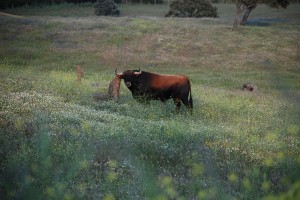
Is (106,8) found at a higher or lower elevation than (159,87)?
higher

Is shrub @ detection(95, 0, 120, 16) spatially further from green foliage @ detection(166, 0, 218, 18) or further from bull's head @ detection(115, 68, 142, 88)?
bull's head @ detection(115, 68, 142, 88)

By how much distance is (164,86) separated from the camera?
18875 millimetres

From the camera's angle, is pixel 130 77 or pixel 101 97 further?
pixel 101 97

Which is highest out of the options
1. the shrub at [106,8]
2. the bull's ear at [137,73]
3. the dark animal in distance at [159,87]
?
the shrub at [106,8]

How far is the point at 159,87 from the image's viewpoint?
18.9 metres

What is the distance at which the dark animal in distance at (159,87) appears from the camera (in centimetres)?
1873

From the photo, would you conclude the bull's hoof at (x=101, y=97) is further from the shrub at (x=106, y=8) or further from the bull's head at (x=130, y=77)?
the shrub at (x=106, y=8)

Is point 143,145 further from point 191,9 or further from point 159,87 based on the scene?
point 191,9

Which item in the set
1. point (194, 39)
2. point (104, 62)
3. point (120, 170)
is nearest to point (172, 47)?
point (194, 39)

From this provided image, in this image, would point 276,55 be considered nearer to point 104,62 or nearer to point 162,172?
point 104,62

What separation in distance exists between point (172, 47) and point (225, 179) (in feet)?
136

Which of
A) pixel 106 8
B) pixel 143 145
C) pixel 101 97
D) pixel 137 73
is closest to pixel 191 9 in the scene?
pixel 106 8

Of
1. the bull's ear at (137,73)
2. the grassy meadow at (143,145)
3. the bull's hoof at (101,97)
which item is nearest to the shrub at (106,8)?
the grassy meadow at (143,145)

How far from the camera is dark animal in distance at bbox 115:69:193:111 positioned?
18734 millimetres
